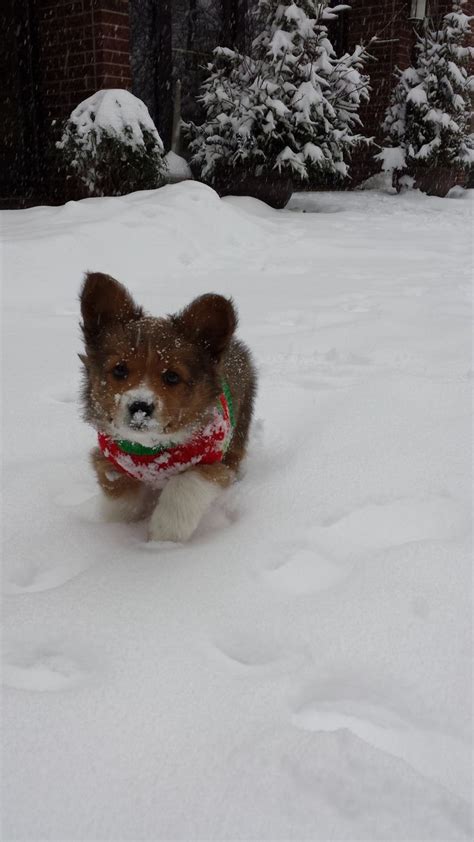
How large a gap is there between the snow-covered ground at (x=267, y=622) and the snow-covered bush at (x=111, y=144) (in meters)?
4.38

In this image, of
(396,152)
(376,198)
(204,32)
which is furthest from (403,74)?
(204,32)

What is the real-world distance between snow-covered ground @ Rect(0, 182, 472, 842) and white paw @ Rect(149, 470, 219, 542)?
71 millimetres

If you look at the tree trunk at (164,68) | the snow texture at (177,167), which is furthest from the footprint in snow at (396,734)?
the tree trunk at (164,68)

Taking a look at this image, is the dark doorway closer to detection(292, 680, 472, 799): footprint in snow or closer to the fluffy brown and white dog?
the fluffy brown and white dog

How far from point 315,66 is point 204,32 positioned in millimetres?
3184

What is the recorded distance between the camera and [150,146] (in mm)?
9062

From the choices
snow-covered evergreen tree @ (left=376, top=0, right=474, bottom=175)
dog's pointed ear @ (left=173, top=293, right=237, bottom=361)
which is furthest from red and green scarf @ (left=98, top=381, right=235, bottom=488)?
snow-covered evergreen tree @ (left=376, top=0, right=474, bottom=175)

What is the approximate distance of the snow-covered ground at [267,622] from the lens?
149 cm

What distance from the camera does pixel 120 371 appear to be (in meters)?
2.45

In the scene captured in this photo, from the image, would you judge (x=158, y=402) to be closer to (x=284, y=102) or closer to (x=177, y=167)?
(x=284, y=102)

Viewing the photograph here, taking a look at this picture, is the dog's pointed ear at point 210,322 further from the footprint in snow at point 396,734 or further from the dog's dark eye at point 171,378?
the footprint in snow at point 396,734

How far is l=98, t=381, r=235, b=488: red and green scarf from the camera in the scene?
270 centimetres

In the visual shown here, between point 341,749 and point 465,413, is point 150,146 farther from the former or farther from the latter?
point 341,749

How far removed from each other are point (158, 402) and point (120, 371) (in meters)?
0.19
